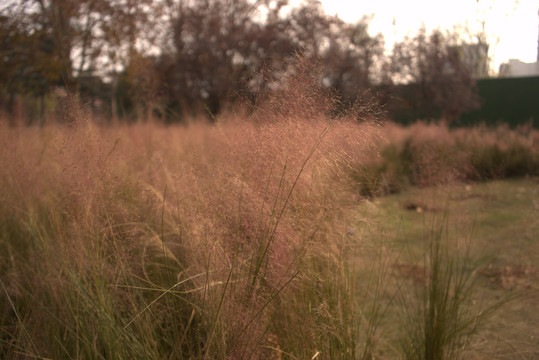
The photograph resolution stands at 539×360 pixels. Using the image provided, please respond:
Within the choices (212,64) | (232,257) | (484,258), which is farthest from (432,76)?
(232,257)

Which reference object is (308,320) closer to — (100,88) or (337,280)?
(337,280)

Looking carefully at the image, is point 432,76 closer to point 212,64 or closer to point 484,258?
A: point 212,64

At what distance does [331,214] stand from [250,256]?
460 mm

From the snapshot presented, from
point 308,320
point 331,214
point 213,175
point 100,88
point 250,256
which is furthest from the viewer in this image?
point 100,88

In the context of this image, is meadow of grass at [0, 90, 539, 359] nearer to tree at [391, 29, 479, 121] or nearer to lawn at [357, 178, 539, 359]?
lawn at [357, 178, 539, 359]

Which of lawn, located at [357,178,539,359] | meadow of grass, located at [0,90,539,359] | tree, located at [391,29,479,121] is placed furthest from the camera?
tree, located at [391,29,479,121]

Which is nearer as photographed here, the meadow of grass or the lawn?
the meadow of grass

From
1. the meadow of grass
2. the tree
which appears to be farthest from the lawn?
the tree

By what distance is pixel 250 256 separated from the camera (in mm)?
1121

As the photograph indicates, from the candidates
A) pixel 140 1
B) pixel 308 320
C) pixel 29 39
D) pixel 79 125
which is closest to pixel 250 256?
pixel 308 320

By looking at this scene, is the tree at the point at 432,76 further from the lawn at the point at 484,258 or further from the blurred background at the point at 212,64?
the lawn at the point at 484,258

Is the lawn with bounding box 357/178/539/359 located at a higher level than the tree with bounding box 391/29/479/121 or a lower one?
lower

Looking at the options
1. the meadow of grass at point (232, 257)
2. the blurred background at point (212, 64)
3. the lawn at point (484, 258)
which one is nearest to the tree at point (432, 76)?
the blurred background at point (212, 64)

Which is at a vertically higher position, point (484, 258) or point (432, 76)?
point (432, 76)
